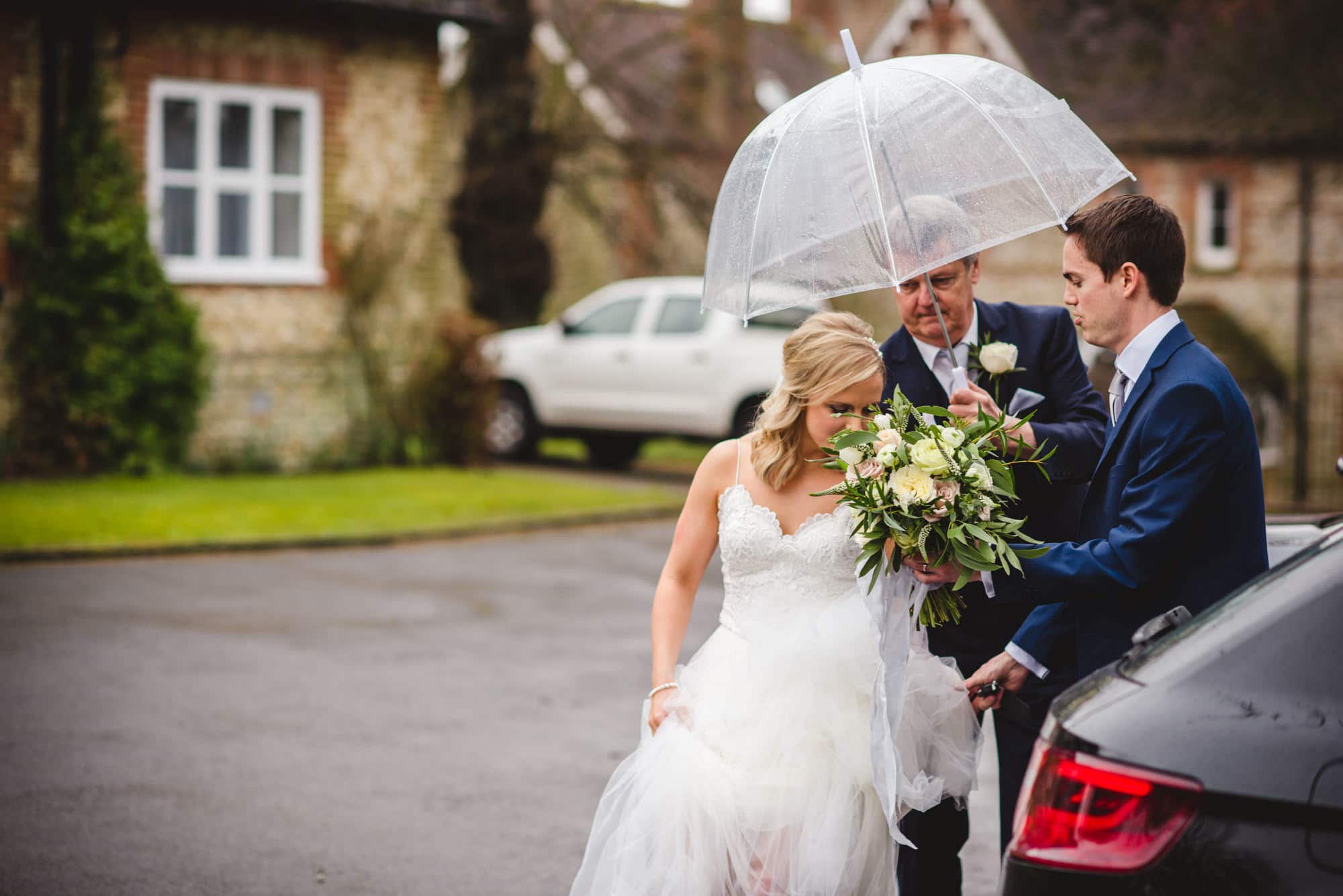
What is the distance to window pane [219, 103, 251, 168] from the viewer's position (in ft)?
54.1

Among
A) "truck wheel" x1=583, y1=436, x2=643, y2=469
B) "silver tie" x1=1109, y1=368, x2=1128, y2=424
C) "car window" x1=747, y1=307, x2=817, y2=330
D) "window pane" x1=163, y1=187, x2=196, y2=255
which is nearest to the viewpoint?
"silver tie" x1=1109, y1=368, x2=1128, y2=424

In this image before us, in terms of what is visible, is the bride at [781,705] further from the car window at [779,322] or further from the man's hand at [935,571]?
the car window at [779,322]

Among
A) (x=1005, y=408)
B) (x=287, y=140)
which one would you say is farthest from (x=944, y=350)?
(x=287, y=140)

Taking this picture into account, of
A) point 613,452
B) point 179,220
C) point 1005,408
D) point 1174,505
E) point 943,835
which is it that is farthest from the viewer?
point 613,452

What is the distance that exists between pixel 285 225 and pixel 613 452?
4529 mm

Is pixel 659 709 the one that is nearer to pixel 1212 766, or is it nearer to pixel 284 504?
pixel 1212 766

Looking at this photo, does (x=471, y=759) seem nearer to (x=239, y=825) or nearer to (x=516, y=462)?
(x=239, y=825)

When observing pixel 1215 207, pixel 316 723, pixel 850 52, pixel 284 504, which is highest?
pixel 1215 207

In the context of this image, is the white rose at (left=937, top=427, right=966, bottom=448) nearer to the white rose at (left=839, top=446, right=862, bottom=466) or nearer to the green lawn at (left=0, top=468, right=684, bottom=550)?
the white rose at (left=839, top=446, right=862, bottom=466)

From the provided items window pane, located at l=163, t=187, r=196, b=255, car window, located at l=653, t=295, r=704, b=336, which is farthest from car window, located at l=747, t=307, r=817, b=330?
window pane, located at l=163, t=187, r=196, b=255

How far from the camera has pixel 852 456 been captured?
11.3 ft

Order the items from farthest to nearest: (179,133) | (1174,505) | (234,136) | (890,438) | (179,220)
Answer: (234,136)
(179,220)
(179,133)
(890,438)
(1174,505)

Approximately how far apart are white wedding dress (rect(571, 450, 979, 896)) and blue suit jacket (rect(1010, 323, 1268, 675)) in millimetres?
583

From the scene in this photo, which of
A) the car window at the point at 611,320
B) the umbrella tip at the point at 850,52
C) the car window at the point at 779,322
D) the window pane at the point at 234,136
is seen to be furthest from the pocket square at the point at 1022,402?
the window pane at the point at 234,136
